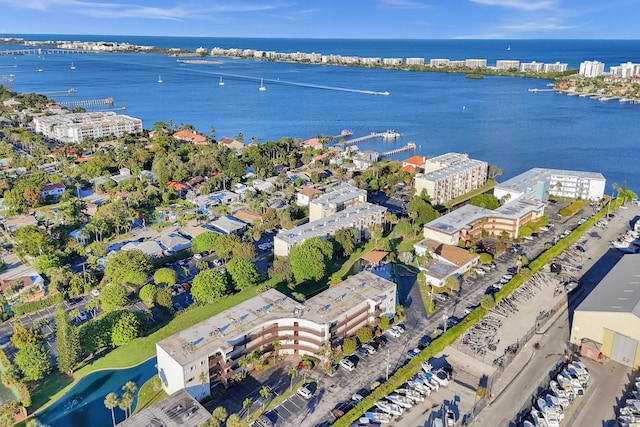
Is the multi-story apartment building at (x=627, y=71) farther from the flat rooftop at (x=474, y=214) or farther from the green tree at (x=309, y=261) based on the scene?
the green tree at (x=309, y=261)

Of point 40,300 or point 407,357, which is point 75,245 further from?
point 407,357

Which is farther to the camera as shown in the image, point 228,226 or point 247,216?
point 247,216

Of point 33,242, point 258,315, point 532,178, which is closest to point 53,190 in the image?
point 33,242

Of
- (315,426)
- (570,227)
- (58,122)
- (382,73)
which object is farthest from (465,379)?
(382,73)

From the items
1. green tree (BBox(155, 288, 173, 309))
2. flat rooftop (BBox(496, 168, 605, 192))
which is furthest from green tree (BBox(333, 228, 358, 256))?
flat rooftop (BBox(496, 168, 605, 192))

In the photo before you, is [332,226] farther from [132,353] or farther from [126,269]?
[132,353]

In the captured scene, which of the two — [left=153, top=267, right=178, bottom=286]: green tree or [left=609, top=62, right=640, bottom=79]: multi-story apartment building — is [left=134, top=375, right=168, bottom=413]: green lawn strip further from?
[left=609, top=62, right=640, bottom=79]: multi-story apartment building
